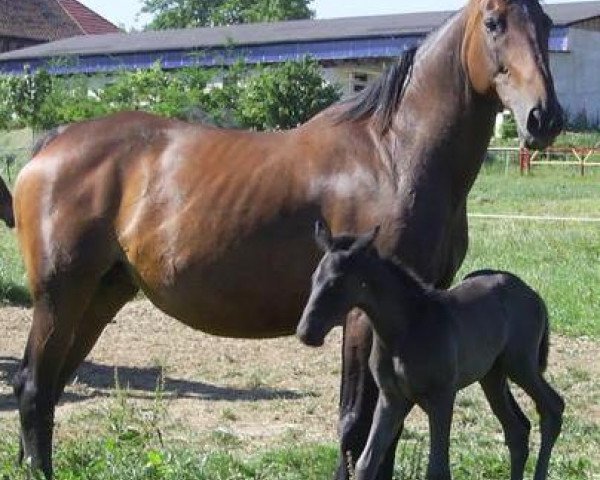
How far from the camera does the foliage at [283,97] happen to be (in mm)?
33281

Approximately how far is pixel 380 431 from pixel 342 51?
128ft

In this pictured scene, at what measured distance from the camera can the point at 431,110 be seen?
5109 millimetres

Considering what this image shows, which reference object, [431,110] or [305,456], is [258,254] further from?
[305,456]

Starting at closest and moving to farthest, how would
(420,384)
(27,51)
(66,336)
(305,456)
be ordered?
(420,384) < (66,336) < (305,456) < (27,51)

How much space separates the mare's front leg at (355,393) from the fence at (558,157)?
28.3 m

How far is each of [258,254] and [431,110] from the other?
91 centimetres

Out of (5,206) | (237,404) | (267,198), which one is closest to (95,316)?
(267,198)

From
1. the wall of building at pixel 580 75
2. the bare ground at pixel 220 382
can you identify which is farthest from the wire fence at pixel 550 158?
the bare ground at pixel 220 382

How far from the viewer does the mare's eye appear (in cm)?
479

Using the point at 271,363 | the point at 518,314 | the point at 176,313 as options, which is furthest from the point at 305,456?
the point at 271,363

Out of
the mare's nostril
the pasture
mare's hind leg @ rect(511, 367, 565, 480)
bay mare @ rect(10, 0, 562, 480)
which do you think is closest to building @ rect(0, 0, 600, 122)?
the pasture

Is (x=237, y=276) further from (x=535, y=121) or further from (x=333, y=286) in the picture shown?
(x=535, y=121)

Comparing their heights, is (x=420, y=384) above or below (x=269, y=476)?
above

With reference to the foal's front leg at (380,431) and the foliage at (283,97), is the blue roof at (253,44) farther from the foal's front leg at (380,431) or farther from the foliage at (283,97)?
the foal's front leg at (380,431)
